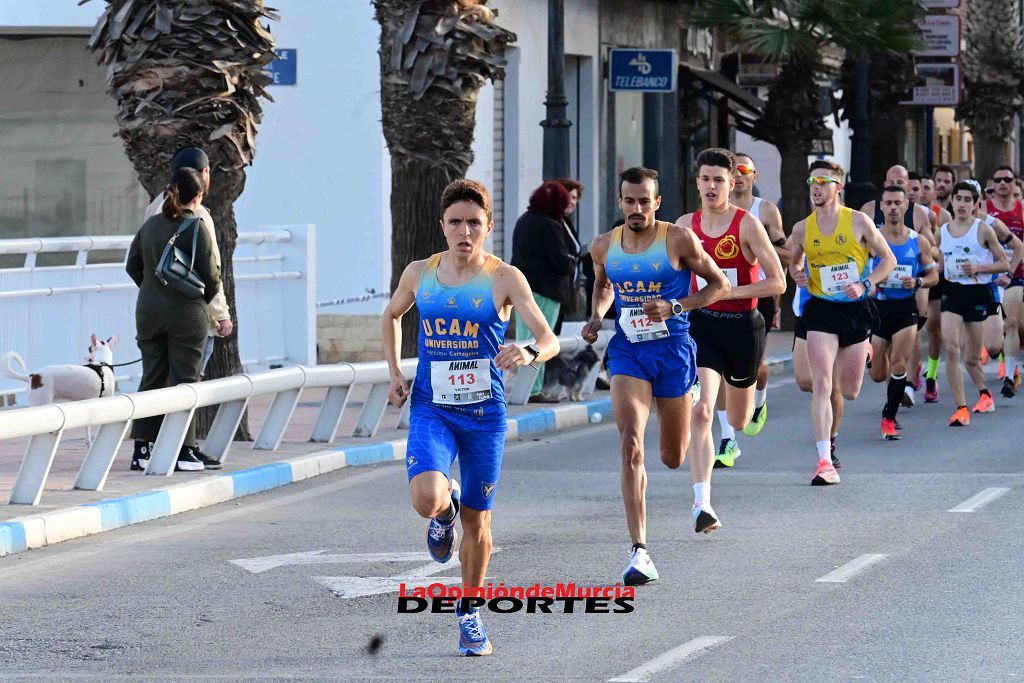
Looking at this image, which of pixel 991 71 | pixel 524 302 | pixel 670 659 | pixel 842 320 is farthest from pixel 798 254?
pixel 991 71

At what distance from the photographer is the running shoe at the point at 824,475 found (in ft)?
41.8

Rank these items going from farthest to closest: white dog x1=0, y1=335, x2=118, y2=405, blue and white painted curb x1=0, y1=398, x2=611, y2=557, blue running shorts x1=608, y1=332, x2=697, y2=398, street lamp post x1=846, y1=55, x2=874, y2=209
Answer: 1. street lamp post x1=846, y1=55, x2=874, y2=209
2. white dog x1=0, y1=335, x2=118, y2=405
3. blue and white painted curb x1=0, y1=398, x2=611, y2=557
4. blue running shorts x1=608, y1=332, x2=697, y2=398

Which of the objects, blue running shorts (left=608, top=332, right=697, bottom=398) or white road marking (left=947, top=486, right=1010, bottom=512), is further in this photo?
white road marking (left=947, top=486, right=1010, bottom=512)

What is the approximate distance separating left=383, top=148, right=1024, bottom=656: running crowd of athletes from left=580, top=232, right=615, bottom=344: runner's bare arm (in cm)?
1

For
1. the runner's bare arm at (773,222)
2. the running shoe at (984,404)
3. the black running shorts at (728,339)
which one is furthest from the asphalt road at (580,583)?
the running shoe at (984,404)

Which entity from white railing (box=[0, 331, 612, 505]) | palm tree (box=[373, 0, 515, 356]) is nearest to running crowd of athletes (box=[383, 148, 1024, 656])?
palm tree (box=[373, 0, 515, 356])

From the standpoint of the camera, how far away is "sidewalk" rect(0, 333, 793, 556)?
11109 mm

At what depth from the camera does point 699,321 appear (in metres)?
11.8

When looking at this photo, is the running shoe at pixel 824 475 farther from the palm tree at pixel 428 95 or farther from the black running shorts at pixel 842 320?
the palm tree at pixel 428 95

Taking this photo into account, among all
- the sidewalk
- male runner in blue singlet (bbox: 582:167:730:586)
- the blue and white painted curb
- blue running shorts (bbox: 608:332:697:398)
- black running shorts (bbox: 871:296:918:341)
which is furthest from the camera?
black running shorts (bbox: 871:296:918:341)

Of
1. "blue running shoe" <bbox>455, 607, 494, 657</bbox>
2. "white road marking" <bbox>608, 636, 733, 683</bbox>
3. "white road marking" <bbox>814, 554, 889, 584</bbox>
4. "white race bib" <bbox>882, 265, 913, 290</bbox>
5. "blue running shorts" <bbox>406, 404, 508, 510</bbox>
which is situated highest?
"white race bib" <bbox>882, 265, 913, 290</bbox>

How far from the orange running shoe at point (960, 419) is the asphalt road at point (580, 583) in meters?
2.37

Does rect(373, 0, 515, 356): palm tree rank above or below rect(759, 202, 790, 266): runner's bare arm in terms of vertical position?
above

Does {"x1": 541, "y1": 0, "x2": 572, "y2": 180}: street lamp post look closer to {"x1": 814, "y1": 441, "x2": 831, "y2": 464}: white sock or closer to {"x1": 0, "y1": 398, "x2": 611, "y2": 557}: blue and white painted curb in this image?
{"x1": 0, "y1": 398, "x2": 611, "y2": 557}: blue and white painted curb
